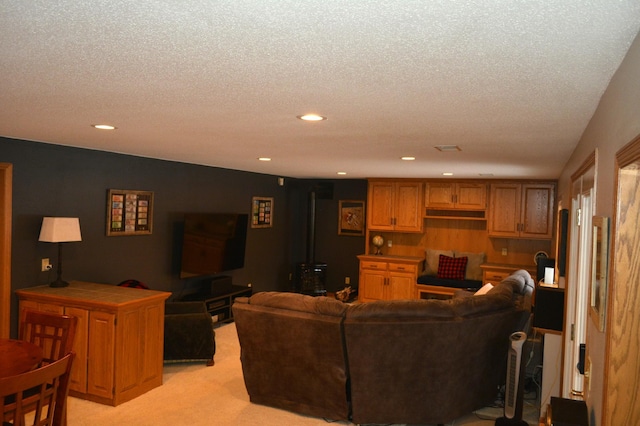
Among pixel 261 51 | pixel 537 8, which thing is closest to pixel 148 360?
pixel 261 51

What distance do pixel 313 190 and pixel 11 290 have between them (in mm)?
5350

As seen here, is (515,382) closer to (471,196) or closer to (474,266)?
(474,266)

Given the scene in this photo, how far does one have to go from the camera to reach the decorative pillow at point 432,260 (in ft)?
28.0

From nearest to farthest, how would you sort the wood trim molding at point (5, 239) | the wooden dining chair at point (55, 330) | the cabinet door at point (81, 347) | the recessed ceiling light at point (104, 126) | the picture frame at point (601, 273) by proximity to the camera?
the picture frame at point (601, 273), the wooden dining chair at point (55, 330), the recessed ceiling light at point (104, 126), the cabinet door at point (81, 347), the wood trim molding at point (5, 239)

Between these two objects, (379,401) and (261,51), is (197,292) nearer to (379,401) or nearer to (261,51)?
(379,401)

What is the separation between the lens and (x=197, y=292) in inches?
268

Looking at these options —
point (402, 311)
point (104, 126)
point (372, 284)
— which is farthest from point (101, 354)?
point (372, 284)

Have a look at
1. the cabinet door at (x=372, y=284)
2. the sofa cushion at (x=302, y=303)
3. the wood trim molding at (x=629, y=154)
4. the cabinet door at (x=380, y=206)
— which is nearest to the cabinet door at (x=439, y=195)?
the cabinet door at (x=380, y=206)

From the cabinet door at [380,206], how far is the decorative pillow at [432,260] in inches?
31.6

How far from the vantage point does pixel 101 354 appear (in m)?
4.18

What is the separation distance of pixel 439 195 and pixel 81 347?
5.90m

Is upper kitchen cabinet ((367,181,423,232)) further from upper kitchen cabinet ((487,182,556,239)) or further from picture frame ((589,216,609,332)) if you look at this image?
picture frame ((589,216,609,332))

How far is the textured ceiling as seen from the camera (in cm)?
137

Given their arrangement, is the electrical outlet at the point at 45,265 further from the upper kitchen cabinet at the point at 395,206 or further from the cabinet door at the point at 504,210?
the cabinet door at the point at 504,210
